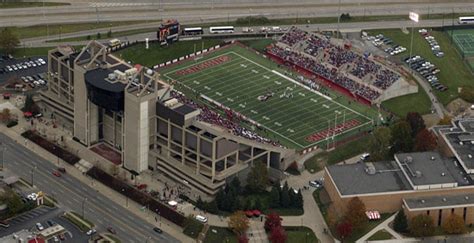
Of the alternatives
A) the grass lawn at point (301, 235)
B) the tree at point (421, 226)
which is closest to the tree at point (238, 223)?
the grass lawn at point (301, 235)

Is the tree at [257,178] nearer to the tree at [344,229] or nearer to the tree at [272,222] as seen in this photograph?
the tree at [272,222]

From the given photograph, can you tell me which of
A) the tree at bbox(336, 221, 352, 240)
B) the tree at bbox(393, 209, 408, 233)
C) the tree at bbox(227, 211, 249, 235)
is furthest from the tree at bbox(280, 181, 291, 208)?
the tree at bbox(393, 209, 408, 233)

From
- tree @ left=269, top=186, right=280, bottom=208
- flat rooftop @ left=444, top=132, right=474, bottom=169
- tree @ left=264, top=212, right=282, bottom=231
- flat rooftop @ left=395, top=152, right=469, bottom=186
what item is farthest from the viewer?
flat rooftop @ left=444, top=132, right=474, bottom=169

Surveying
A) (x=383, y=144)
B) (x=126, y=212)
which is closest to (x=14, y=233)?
(x=126, y=212)

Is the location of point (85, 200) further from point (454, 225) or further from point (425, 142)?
point (454, 225)

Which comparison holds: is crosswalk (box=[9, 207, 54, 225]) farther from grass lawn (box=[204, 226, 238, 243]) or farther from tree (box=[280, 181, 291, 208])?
tree (box=[280, 181, 291, 208])

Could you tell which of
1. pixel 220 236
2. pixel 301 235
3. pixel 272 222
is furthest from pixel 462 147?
pixel 220 236
